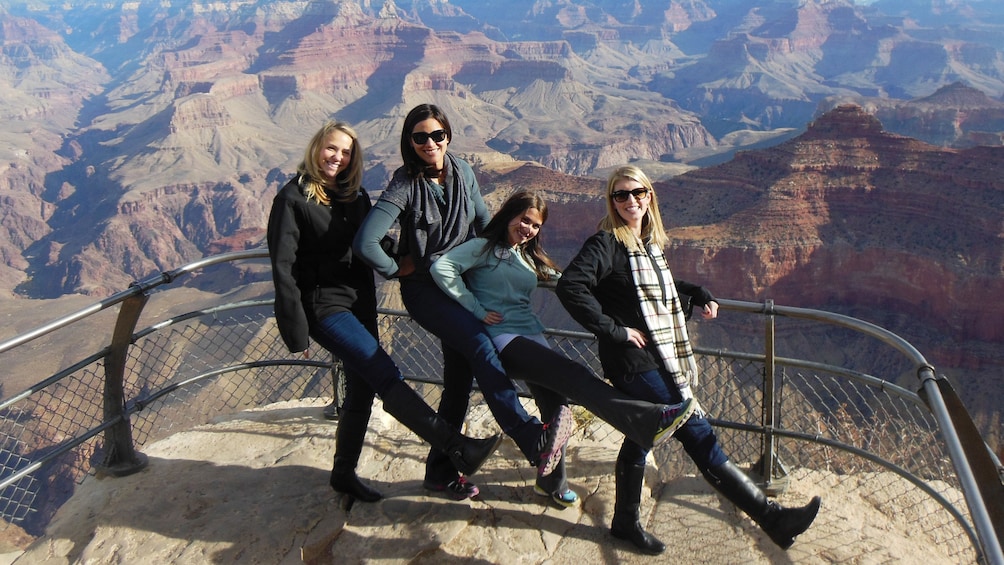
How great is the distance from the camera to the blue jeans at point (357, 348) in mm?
4348

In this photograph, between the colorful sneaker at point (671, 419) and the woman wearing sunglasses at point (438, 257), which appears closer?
A: the colorful sneaker at point (671, 419)

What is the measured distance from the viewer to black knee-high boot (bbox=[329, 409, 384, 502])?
4688 millimetres

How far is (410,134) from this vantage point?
4379 millimetres

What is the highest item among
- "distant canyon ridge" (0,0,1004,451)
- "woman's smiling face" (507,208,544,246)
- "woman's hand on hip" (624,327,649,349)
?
"woman's smiling face" (507,208,544,246)

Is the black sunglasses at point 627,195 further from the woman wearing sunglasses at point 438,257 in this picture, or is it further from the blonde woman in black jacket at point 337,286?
the blonde woman in black jacket at point 337,286

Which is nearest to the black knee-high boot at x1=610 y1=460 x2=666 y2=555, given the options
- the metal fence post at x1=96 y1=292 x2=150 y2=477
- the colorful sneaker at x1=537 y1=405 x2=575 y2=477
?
the colorful sneaker at x1=537 y1=405 x2=575 y2=477

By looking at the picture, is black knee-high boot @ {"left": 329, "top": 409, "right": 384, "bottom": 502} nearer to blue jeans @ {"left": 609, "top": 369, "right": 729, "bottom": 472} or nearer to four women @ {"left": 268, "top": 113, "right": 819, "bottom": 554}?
four women @ {"left": 268, "top": 113, "right": 819, "bottom": 554}

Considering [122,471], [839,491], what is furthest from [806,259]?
[122,471]

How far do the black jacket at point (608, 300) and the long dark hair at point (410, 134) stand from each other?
1.16 meters

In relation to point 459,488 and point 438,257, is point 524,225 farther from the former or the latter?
point 459,488

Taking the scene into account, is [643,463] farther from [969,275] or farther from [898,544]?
[969,275]

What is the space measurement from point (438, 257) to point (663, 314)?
1448mm

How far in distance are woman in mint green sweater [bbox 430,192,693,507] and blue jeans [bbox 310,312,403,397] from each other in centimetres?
59

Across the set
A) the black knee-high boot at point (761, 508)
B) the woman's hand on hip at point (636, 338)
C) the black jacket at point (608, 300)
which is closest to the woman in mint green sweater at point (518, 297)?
the black jacket at point (608, 300)
